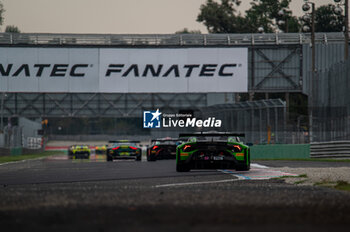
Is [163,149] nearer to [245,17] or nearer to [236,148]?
[236,148]

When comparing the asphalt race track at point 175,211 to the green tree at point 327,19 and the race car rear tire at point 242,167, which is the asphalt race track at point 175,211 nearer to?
the race car rear tire at point 242,167

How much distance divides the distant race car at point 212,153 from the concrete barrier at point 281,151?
1715 centimetres

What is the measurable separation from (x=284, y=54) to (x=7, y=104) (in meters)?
22.1

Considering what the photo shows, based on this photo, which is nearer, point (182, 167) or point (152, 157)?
point (182, 167)

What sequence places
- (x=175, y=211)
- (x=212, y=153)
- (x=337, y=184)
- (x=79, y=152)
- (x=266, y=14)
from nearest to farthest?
(x=175, y=211) → (x=337, y=184) → (x=212, y=153) → (x=79, y=152) → (x=266, y=14)

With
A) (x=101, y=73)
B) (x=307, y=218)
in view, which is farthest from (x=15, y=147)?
(x=307, y=218)

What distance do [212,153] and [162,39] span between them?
3296 cm

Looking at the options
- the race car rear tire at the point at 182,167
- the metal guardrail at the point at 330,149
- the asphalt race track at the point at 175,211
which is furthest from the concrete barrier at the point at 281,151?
the asphalt race track at the point at 175,211

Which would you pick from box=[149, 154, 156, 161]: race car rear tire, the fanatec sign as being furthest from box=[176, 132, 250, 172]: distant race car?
the fanatec sign

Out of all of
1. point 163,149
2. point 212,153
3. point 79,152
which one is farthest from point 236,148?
point 79,152

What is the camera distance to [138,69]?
48.5 m

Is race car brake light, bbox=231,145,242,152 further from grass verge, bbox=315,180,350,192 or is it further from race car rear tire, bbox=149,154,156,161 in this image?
race car rear tire, bbox=149,154,156,161

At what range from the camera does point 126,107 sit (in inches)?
2052

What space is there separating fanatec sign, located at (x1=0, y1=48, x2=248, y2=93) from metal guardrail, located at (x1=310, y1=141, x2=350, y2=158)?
54.3 feet
